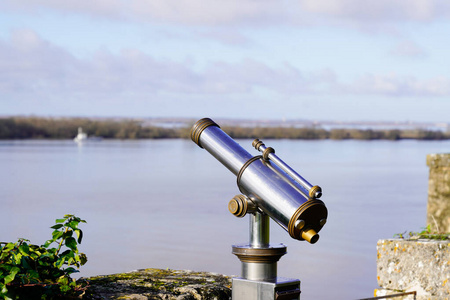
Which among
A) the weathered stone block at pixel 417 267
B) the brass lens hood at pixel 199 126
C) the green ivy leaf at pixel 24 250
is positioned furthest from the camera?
the weathered stone block at pixel 417 267

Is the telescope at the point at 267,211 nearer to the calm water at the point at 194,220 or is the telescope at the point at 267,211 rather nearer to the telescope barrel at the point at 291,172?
the telescope barrel at the point at 291,172

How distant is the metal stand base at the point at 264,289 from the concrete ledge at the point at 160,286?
151mm

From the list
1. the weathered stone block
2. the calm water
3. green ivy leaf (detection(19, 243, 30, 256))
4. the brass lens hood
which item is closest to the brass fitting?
the brass lens hood

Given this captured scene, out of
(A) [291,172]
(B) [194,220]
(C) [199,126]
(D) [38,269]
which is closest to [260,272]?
(A) [291,172]

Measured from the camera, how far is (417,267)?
3535 mm

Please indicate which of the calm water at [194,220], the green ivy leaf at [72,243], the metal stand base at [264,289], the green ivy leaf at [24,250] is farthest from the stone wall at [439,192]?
the calm water at [194,220]

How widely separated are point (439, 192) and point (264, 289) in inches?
157

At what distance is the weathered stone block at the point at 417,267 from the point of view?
3.47 meters

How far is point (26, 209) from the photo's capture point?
26.4 m

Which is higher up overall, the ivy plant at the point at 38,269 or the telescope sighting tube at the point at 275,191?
the telescope sighting tube at the point at 275,191

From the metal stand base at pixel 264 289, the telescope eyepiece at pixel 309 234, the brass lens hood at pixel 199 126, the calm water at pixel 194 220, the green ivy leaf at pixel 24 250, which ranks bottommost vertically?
the metal stand base at pixel 264 289

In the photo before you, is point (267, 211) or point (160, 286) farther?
point (160, 286)

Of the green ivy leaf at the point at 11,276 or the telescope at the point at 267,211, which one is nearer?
the green ivy leaf at the point at 11,276

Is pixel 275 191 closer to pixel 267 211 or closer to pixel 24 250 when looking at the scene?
pixel 267 211
